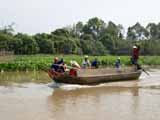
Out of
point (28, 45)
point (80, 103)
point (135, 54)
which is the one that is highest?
point (28, 45)

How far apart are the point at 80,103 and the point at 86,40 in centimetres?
4771

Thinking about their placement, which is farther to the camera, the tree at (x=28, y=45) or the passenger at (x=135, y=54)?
the tree at (x=28, y=45)

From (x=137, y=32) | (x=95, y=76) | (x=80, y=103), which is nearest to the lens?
(x=80, y=103)

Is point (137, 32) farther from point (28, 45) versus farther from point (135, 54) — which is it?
point (135, 54)

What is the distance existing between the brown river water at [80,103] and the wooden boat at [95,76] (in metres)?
0.36

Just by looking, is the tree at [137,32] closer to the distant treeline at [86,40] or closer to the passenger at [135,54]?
the distant treeline at [86,40]

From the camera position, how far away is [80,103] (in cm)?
1373

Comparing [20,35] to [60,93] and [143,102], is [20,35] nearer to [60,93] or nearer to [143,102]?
[60,93]

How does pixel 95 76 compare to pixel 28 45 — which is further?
pixel 28 45

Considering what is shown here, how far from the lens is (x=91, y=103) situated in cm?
1377

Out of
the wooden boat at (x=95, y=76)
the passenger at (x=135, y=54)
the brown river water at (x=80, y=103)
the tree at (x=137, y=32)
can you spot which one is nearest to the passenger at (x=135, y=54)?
the passenger at (x=135, y=54)

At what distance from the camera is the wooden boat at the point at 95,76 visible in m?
19.0

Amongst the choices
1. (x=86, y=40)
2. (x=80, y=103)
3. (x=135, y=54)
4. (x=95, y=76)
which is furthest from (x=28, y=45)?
(x=80, y=103)

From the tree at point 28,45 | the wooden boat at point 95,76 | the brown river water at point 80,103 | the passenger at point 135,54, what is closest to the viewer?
the brown river water at point 80,103
